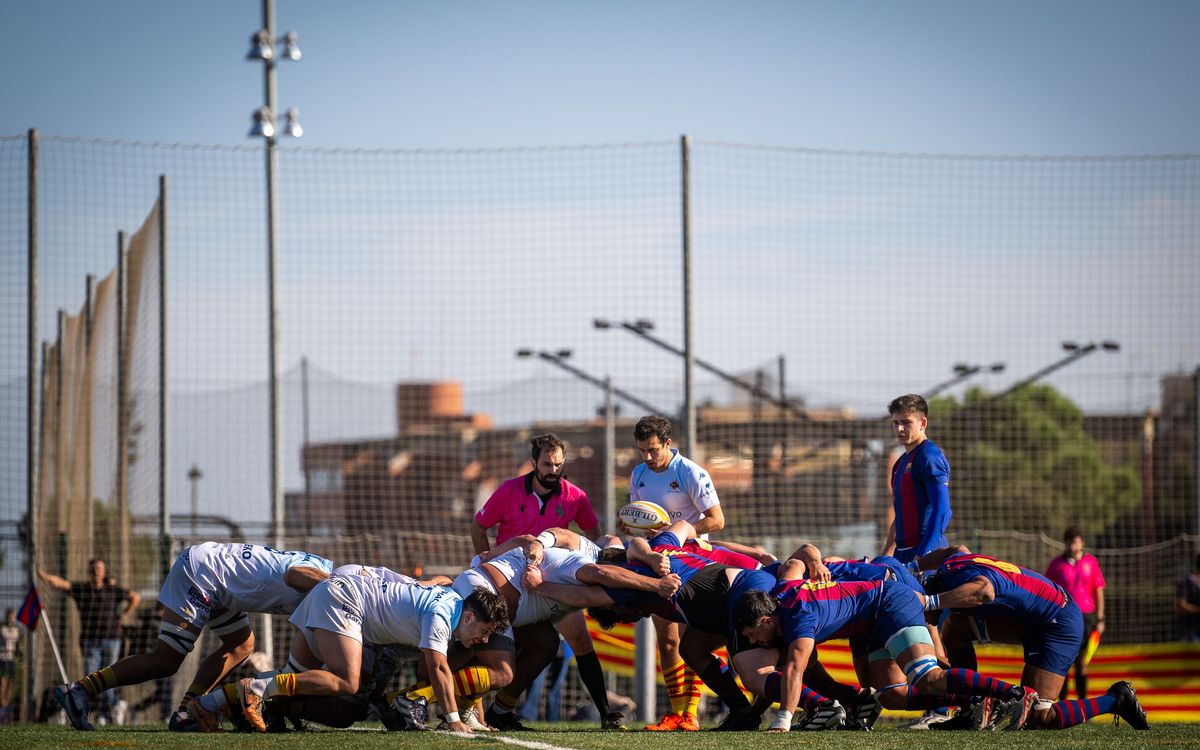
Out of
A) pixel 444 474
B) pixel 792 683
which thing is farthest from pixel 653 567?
pixel 444 474

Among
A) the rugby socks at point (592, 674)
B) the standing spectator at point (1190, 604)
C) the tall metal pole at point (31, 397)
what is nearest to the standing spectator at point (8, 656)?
the tall metal pole at point (31, 397)

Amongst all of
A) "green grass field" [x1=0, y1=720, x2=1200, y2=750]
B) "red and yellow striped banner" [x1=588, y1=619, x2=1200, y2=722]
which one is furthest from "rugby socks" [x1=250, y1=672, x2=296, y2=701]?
"red and yellow striped banner" [x1=588, y1=619, x2=1200, y2=722]

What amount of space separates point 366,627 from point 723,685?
209 centimetres

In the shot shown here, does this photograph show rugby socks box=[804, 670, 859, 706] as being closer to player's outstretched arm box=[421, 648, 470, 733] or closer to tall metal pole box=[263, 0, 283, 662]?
player's outstretched arm box=[421, 648, 470, 733]

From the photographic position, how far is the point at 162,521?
12.0m

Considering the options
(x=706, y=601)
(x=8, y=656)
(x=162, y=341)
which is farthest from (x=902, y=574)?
(x=8, y=656)

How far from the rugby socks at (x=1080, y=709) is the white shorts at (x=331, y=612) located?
373 centimetres

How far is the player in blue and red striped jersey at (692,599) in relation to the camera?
7383mm

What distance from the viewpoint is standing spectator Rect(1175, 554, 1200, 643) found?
44.8ft

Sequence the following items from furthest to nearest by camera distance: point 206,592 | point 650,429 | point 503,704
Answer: point 650,429 → point 503,704 → point 206,592

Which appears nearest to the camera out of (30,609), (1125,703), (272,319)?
(1125,703)

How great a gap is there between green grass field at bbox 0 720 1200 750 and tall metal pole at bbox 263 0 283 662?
408 centimetres

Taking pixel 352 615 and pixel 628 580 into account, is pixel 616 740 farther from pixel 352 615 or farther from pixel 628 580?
pixel 352 615

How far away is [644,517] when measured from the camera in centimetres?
797
